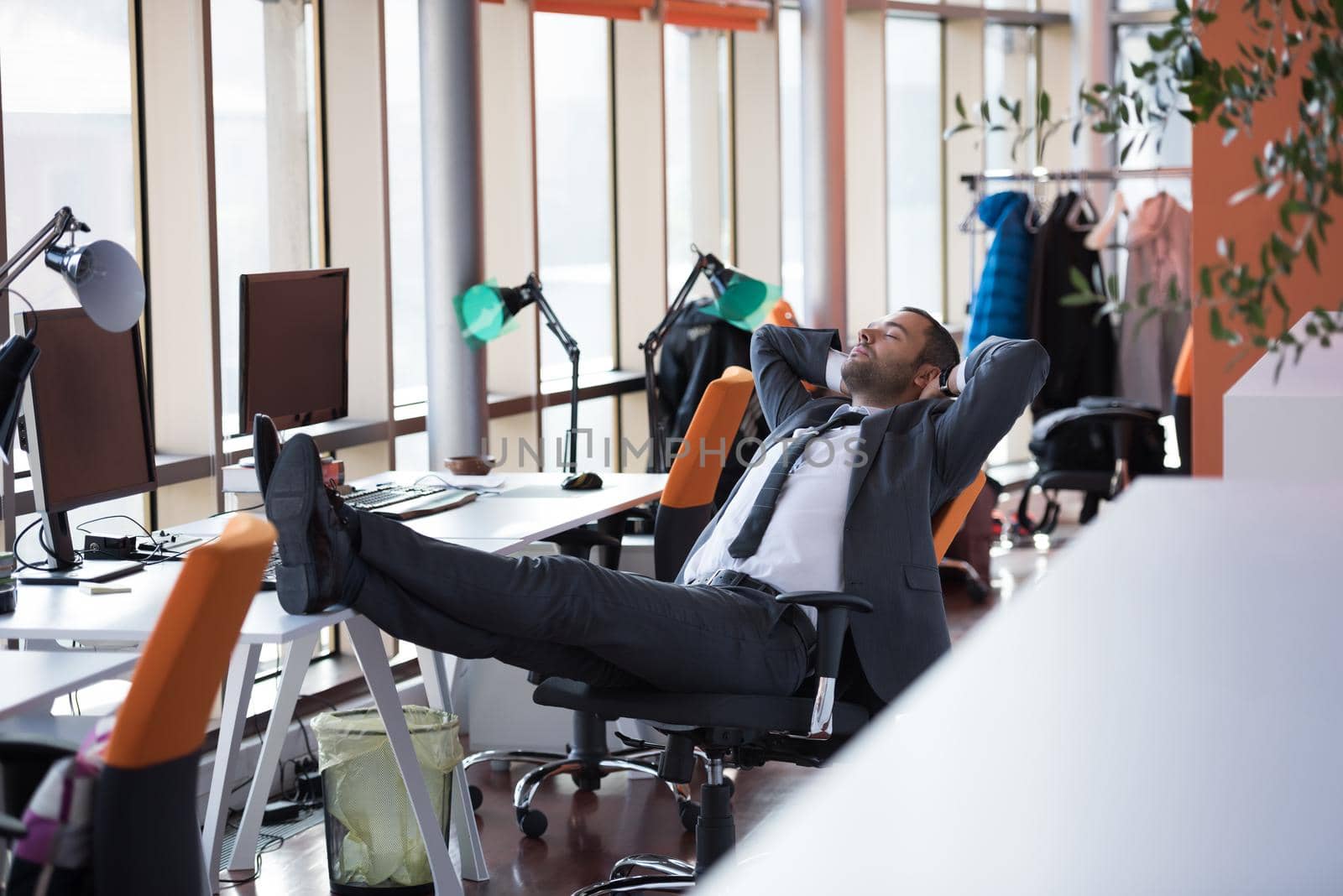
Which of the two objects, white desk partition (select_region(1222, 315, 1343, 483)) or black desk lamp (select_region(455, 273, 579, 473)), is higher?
black desk lamp (select_region(455, 273, 579, 473))

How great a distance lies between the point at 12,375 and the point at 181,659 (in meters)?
1.19

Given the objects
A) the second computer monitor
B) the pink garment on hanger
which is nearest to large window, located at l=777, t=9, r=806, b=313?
the pink garment on hanger

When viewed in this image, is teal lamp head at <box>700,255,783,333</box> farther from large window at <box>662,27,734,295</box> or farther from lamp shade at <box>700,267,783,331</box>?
large window at <box>662,27,734,295</box>

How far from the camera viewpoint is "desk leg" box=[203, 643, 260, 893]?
10.9ft

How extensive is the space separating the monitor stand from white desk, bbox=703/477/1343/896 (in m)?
2.25

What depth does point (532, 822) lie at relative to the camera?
3.64m

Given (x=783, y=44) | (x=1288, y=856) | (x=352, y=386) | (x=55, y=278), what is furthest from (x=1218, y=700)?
(x=783, y=44)

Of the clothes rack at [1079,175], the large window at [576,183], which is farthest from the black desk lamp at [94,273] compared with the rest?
the clothes rack at [1079,175]

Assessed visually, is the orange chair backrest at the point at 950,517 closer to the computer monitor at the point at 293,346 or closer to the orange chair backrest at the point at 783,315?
the computer monitor at the point at 293,346

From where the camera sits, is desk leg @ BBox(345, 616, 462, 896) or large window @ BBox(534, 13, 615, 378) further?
large window @ BBox(534, 13, 615, 378)

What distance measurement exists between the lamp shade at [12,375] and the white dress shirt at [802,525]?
136 centimetres

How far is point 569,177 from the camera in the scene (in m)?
6.29

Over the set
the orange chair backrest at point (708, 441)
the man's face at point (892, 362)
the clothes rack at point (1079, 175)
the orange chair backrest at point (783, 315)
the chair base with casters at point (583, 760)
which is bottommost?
the chair base with casters at point (583, 760)

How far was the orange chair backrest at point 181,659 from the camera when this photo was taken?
163cm
